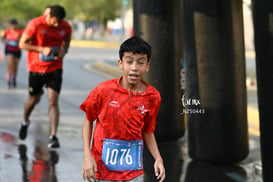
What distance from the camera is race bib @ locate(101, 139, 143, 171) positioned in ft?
15.3

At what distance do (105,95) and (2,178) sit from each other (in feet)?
10.8

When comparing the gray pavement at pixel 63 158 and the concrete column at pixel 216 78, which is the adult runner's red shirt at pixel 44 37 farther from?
the concrete column at pixel 216 78

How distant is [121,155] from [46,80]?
499cm

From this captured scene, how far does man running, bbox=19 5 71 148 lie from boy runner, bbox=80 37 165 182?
4.64 meters

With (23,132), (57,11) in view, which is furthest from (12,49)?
(57,11)

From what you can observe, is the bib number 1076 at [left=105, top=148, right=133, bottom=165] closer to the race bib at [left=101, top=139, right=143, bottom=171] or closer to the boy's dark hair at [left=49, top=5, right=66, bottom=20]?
the race bib at [left=101, top=139, right=143, bottom=171]

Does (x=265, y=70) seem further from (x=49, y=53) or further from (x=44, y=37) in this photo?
(x=44, y=37)

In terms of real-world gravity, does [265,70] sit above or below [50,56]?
below

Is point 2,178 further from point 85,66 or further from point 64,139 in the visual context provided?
point 85,66

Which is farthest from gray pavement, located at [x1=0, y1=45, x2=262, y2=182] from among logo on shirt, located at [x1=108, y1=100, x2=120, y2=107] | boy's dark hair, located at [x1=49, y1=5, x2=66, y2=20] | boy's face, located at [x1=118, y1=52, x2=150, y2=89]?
boy's face, located at [x1=118, y1=52, x2=150, y2=89]

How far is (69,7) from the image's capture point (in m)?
57.0

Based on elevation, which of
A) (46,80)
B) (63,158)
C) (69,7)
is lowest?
(63,158)

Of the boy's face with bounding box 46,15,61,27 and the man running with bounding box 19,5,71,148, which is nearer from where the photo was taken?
the boy's face with bounding box 46,15,61,27

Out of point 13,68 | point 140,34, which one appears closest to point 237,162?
point 140,34
